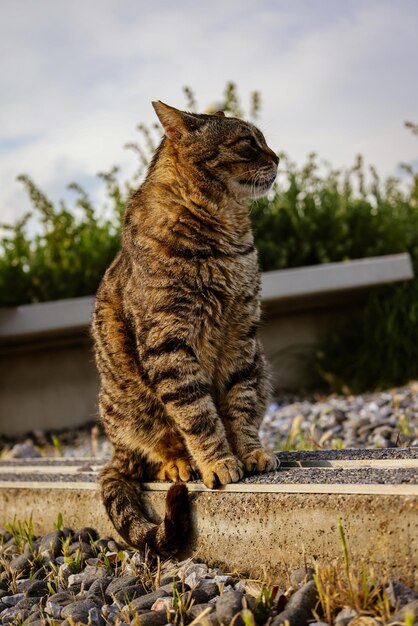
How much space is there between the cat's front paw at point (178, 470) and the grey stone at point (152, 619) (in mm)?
722

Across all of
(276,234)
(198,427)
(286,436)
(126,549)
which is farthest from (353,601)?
(276,234)

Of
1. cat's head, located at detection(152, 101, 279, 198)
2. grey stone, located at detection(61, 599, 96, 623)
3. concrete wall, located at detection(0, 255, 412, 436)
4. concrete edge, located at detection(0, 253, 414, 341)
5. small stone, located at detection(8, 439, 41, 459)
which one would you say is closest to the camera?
grey stone, located at detection(61, 599, 96, 623)

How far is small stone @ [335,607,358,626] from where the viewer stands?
1.88 meters

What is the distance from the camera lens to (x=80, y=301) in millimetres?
5965

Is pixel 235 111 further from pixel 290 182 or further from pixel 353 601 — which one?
Result: pixel 353 601

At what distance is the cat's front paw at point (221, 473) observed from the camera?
2521mm

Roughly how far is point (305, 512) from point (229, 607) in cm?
39

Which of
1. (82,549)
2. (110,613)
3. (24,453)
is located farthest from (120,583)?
(24,453)

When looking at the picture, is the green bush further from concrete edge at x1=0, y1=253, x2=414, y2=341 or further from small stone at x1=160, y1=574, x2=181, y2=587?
small stone at x1=160, y1=574, x2=181, y2=587

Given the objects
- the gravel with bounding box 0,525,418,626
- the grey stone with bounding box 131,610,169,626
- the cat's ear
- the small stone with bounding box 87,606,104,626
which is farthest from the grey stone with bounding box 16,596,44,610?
the cat's ear

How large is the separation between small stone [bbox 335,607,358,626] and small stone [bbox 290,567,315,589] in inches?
8.0

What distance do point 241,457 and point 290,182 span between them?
4.57 meters

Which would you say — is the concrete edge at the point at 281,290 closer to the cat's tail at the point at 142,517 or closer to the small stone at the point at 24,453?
the small stone at the point at 24,453

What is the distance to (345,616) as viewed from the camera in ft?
6.22
